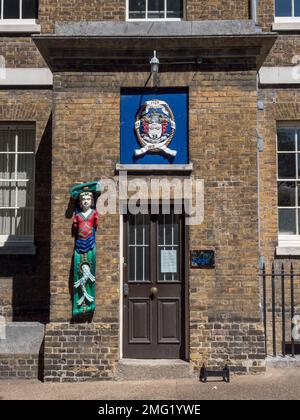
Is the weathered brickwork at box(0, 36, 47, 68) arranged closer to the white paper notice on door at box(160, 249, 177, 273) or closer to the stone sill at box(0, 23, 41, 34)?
the stone sill at box(0, 23, 41, 34)

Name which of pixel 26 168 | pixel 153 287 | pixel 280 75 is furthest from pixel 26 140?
pixel 280 75

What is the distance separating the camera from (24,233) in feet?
34.6

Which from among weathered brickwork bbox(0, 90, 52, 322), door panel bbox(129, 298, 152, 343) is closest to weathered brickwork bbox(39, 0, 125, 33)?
weathered brickwork bbox(0, 90, 52, 322)

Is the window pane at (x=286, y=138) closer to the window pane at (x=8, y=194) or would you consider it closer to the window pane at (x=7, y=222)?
the window pane at (x=8, y=194)

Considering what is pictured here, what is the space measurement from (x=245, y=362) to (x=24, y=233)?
4.93 meters

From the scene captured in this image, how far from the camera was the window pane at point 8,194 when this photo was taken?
10.6 meters

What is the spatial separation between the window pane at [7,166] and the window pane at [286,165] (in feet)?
17.5

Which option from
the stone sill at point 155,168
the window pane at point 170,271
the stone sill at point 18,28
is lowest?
the window pane at point 170,271

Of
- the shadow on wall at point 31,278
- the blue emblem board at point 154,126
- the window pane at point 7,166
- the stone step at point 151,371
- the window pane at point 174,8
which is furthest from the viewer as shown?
the window pane at point 7,166

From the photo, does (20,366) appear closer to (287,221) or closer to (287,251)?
(287,251)

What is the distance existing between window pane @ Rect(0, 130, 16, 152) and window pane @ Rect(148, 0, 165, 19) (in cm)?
359

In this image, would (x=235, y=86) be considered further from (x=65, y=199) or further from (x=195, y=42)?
(x=65, y=199)

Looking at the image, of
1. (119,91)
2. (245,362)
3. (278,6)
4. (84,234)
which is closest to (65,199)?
(84,234)

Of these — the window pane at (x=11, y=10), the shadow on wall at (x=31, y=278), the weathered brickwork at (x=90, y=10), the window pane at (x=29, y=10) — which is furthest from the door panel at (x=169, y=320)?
the window pane at (x=11, y=10)
